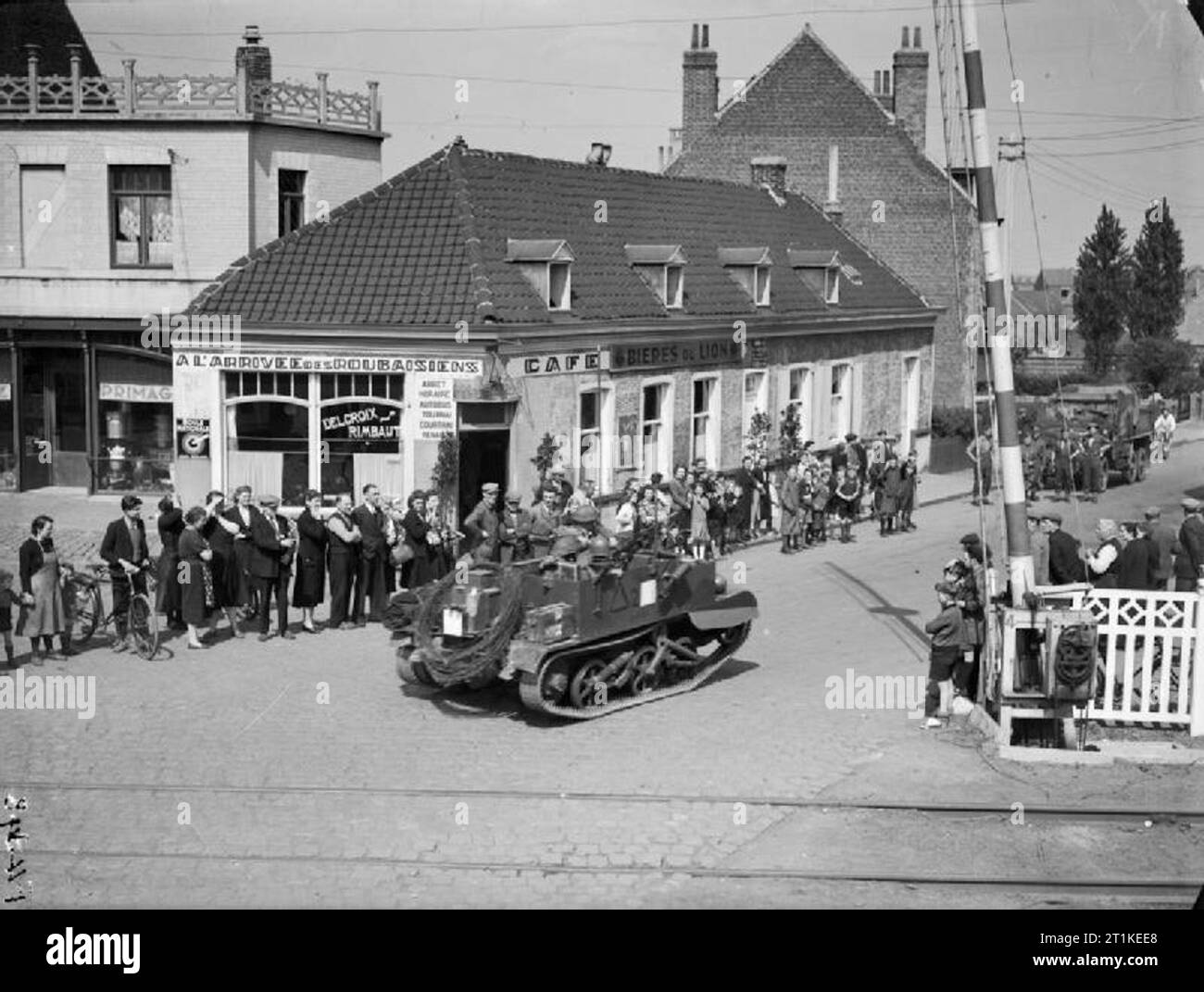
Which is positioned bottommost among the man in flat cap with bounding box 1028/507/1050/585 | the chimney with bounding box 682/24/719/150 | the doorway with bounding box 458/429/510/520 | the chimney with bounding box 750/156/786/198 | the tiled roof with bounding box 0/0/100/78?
the man in flat cap with bounding box 1028/507/1050/585

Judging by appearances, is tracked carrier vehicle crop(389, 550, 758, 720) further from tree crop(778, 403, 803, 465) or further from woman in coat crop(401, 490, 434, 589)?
tree crop(778, 403, 803, 465)

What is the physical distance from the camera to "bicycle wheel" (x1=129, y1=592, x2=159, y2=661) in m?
16.6

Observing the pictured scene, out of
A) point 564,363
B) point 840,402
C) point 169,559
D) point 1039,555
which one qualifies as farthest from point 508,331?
point 840,402

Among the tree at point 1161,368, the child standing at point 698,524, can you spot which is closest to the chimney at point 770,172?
the child standing at point 698,524

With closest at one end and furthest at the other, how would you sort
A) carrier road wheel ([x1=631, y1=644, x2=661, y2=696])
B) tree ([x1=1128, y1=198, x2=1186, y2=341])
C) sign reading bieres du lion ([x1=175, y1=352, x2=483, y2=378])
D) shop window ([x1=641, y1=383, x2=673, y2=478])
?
1. carrier road wheel ([x1=631, y1=644, x2=661, y2=696])
2. sign reading bieres du lion ([x1=175, y1=352, x2=483, y2=378])
3. shop window ([x1=641, y1=383, x2=673, y2=478])
4. tree ([x1=1128, y1=198, x2=1186, y2=341])

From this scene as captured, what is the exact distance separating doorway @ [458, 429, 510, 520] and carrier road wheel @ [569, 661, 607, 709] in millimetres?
7828

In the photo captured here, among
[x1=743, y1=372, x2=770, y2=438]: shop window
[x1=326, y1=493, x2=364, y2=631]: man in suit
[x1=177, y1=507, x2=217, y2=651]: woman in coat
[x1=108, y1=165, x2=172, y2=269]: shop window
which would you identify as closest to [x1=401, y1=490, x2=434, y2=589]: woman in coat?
[x1=326, y1=493, x2=364, y2=631]: man in suit

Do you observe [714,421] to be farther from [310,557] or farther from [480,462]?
[310,557]

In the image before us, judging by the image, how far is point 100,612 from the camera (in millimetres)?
17297

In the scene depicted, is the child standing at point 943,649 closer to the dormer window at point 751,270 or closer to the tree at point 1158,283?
the dormer window at point 751,270

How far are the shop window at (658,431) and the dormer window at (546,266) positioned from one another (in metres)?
2.83

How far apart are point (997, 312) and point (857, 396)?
2008 cm
